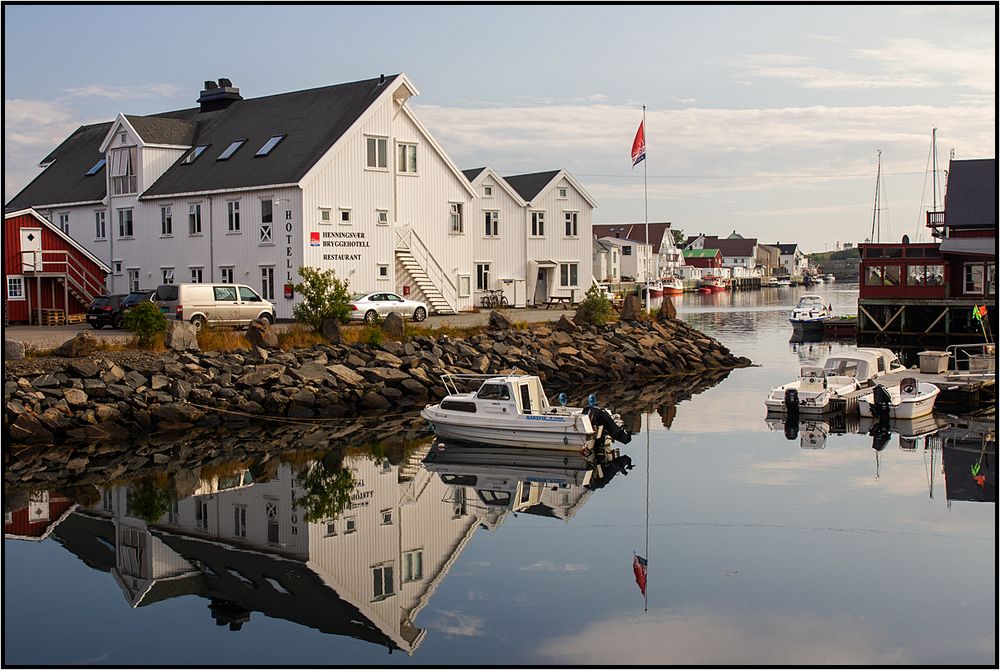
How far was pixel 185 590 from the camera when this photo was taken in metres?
17.6

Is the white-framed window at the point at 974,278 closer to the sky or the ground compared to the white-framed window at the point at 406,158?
closer to the ground

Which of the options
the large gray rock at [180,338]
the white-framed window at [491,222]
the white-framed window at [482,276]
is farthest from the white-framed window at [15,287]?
the white-framed window at [491,222]

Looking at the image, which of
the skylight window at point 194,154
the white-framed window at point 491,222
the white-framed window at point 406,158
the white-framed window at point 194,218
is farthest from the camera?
the white-framed window at point 491,222

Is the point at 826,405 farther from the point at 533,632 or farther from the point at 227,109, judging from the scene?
the point at 227,109

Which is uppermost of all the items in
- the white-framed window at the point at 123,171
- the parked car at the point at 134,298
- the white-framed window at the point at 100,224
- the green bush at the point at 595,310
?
the white-framed window at the point at 123,171

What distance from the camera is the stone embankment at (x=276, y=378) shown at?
1229 inches

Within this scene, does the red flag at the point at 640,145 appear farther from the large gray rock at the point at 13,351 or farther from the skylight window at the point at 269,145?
the large gray rock at the point at 13,351

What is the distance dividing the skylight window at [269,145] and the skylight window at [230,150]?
1936 millimetres

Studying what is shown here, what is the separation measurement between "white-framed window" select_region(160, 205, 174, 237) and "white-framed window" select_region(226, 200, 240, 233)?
14.2ft

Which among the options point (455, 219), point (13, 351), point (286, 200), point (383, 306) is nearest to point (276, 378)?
point (13, 351)

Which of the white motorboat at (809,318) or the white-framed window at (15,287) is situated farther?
the white motorboat at (809,318)

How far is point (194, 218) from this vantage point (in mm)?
52969

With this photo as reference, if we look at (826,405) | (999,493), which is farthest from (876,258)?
(999,493)

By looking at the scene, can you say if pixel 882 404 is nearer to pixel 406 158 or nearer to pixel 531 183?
pixel 406 158
